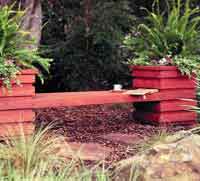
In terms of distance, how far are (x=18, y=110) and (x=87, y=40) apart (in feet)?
14.4

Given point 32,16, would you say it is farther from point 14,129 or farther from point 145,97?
point 14,129

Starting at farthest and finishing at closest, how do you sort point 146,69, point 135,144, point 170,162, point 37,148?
point 146,69 < point 135,144 < point 37,148 < point 170,162

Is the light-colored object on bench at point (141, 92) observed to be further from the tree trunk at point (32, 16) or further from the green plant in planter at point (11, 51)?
the tree trunk at point (32, 16)

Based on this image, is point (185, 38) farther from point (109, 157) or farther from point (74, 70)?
point (74, 70)

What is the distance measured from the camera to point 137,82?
7145 mm

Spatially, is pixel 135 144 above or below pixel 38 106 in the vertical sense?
below

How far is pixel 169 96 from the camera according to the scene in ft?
22.5

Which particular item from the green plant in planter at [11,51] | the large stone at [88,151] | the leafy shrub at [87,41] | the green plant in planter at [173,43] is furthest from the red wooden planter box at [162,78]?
the leafy shrub at [87,41]

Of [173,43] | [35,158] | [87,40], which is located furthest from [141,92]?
[87,40]

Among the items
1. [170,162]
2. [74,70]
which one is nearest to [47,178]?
[170,162]

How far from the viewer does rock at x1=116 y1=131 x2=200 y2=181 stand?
3.58 meters

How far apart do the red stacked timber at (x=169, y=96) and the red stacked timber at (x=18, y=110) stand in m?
1.80

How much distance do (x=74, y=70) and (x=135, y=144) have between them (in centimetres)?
446

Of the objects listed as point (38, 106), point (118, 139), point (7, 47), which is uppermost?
point (7, 47)
